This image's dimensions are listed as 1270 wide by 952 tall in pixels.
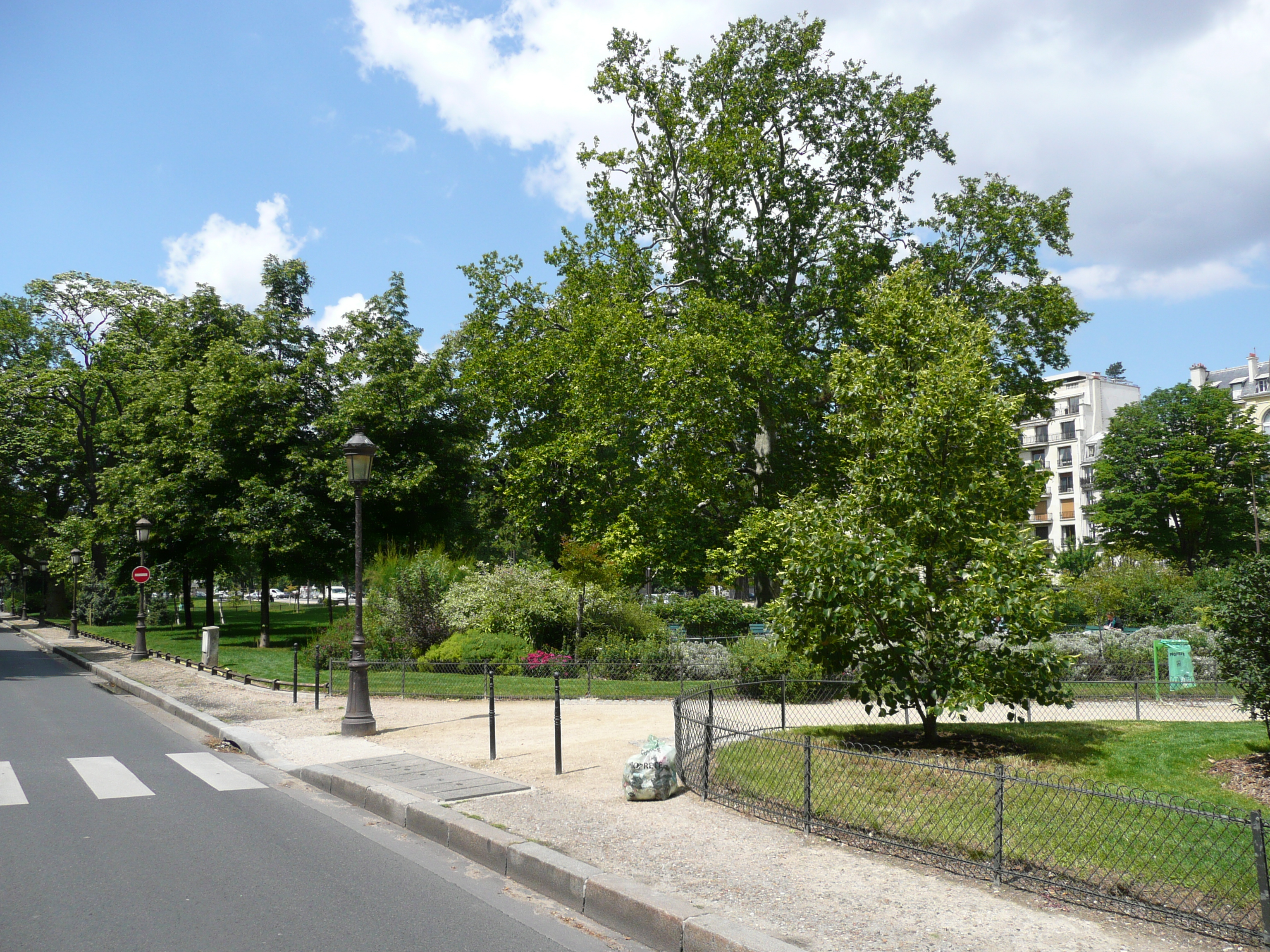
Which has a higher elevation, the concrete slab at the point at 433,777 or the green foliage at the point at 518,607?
the green foliage at the point at 518,607

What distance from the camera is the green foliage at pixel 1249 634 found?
27.3ft

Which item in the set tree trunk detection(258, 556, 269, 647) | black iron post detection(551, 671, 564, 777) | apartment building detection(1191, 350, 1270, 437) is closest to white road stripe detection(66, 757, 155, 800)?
black iron post detection(551, 671, 564, 777)

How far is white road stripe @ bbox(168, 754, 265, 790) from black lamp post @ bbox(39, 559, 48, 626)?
1931 inches

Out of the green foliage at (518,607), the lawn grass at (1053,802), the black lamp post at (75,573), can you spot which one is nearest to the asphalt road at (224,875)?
the lawn grass at (1053,802)

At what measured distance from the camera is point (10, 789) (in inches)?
367

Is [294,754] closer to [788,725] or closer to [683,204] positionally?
[788,725]

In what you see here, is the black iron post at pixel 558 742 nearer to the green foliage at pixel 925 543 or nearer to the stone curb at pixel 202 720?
the green foliage at pixel 925 543

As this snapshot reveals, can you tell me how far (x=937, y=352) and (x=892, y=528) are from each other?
2.37 meters

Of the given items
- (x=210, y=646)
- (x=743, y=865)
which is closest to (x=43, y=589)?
(x=210, y=646)

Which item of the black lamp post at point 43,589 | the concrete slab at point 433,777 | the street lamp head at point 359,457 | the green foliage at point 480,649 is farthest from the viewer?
the black lamp post at point 43,589

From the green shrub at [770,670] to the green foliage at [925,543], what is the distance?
454cm

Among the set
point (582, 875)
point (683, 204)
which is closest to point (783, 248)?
point (683, 204)

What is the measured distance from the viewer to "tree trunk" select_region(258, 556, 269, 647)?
3195 centimetres

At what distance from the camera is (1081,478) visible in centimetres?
7688
